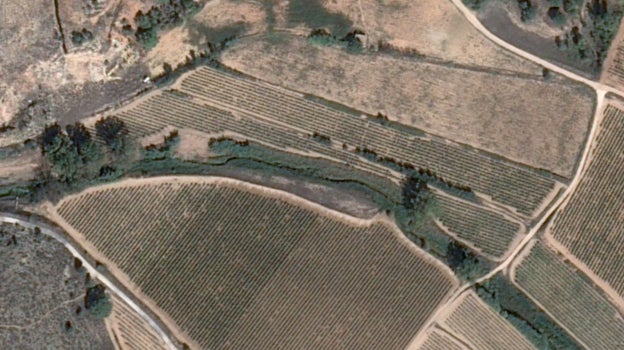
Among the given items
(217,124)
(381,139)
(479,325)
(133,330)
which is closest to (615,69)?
(381,139)

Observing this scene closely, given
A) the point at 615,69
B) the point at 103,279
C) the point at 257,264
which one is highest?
the point at 615,69

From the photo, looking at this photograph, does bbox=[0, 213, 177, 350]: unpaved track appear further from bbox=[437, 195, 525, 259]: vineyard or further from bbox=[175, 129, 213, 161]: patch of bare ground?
bbox=[437, 195, 525, 259]: vineyard

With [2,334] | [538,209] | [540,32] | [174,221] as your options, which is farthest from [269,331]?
[540,32]

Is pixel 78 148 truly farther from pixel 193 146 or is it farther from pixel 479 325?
pixel 479 325

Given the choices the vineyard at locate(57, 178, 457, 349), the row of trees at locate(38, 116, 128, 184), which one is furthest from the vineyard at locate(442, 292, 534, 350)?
the row of trees at locate(38, 116, 128, 184)

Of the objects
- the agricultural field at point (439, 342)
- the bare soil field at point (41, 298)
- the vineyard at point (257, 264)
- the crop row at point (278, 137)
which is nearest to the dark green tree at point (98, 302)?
the bare soil field at point (41, 298)
